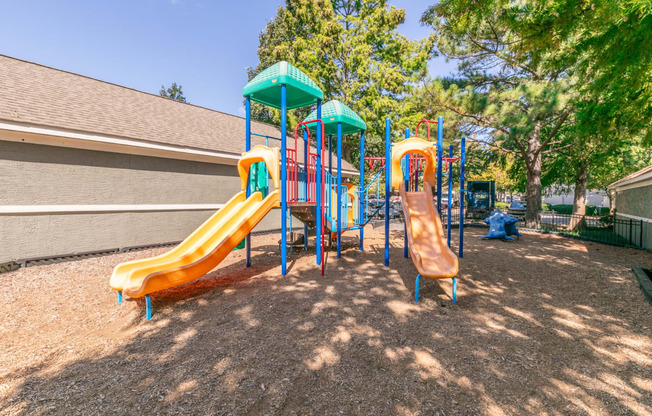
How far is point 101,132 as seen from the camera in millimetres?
7406

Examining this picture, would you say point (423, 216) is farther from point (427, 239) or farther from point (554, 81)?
point (554, 81)

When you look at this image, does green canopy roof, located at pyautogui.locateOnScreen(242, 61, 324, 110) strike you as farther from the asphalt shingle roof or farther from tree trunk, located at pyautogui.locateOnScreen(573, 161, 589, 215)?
tree trunk, located at pyautogui.locateOnScreen(573, 161, 589, 215)

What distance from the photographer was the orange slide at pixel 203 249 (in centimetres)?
431

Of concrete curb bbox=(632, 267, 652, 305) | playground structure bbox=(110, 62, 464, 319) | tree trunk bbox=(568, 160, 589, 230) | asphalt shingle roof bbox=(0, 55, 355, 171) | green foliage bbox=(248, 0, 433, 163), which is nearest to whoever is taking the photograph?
playground structure bbox=(110, 62, 464, 319)

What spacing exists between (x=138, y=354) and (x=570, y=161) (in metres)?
22.3

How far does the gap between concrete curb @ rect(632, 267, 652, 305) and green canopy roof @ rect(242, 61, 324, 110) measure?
7.24 metres

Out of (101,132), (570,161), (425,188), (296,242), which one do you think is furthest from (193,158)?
(570,161)

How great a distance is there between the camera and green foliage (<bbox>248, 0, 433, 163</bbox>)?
63.1 ft

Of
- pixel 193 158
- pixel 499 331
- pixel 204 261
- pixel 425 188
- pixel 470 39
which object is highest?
pixel 470 39

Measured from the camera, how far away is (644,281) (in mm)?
5422

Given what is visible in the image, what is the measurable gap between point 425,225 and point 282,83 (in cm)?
433

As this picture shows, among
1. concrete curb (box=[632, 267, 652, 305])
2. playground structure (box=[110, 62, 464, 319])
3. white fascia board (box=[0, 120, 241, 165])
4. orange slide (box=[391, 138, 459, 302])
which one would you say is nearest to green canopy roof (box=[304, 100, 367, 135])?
playground structure (box=[110, 62, 464, 319])

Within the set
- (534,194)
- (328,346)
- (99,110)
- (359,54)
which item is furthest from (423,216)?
(359,54)

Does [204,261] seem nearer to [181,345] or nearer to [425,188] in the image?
[181,345]
